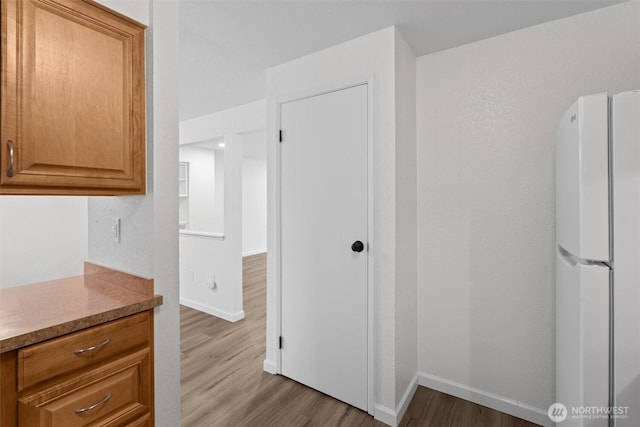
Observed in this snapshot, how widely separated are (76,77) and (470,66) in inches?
Result: 86.5

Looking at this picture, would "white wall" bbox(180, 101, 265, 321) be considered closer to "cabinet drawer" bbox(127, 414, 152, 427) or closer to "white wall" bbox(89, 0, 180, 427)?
"white wall" bbox(89, 0, 180, 427)

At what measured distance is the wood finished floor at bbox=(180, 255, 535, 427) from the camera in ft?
6.39

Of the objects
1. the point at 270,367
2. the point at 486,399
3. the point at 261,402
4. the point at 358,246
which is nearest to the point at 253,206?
the point at 270,367

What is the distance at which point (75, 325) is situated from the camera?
111 centimetres

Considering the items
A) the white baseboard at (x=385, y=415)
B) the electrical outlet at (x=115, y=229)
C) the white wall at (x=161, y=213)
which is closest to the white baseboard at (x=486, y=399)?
the white baseboard at (x=385, y=415)

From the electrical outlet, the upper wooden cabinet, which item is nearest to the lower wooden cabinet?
the electrical outlet

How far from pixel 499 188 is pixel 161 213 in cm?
197

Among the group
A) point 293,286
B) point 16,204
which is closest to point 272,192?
point 293,286

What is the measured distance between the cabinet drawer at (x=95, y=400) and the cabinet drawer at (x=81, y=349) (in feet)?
0.16

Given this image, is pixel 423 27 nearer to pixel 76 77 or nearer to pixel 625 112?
pixel 625 112

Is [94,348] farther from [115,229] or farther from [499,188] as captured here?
[499,188]

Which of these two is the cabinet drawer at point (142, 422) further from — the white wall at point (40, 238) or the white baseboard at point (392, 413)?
the white baseboard at point (392, 413)

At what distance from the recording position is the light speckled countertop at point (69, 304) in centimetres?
104

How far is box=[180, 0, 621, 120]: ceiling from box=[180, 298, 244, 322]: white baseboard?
2.52 metres
